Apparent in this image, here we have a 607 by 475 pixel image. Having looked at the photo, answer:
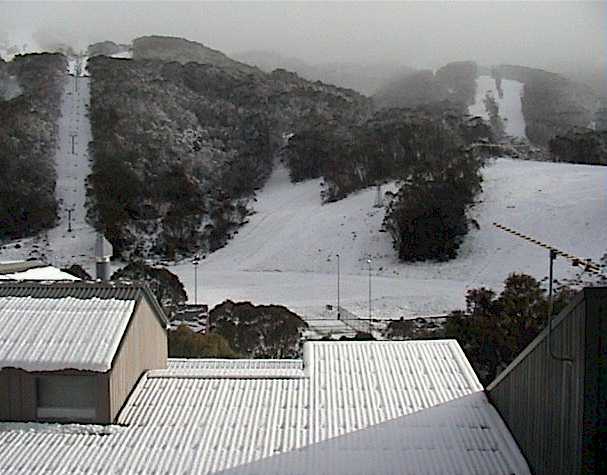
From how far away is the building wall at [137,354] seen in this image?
694 cm

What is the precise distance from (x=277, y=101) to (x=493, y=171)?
2370 cm

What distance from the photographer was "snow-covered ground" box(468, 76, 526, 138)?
220 ft

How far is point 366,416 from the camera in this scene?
682cm

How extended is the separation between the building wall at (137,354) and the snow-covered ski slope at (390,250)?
1127 cm

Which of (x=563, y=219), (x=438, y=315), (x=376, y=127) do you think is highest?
(x=376, y=127)

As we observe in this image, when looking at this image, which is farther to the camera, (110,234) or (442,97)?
(442,97)

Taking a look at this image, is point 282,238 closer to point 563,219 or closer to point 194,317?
point 563,219

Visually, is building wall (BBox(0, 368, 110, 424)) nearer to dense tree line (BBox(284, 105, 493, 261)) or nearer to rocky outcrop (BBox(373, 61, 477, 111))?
dense tree line (BBox(284, 105, 493, 261))

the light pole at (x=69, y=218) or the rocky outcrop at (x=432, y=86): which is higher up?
the rocky outcrop at (x=432, y=86)

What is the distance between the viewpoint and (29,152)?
43.0 metres

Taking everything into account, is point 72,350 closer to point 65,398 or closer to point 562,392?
point 65,398

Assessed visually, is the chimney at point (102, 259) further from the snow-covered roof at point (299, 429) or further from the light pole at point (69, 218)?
the light pole at point (69, 218)

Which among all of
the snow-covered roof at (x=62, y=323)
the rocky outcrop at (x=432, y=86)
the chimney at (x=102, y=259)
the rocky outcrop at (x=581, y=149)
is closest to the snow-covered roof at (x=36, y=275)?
the chimney at (x=102, y=259)

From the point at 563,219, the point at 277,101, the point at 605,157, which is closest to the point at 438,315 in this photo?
the point at 563,219
